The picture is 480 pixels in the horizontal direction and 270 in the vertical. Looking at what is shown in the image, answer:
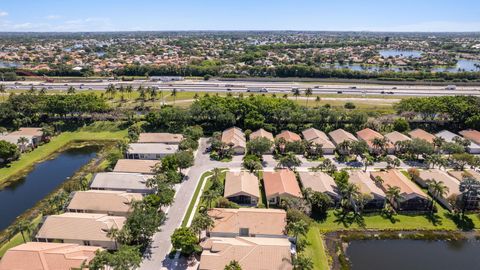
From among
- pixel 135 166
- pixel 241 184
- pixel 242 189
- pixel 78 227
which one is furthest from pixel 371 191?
pixel 78 227

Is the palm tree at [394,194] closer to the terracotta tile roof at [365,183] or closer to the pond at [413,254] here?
the terracotta tile roof at [365,183]

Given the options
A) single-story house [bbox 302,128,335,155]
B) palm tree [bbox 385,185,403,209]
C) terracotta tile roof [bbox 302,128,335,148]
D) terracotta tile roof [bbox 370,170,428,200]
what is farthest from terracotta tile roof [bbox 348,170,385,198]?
terracotta tile roof [bbox 302,128,335,148]

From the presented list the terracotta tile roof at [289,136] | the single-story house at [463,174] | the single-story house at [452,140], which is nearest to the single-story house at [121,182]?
the terracotta tile roof at [289,136]

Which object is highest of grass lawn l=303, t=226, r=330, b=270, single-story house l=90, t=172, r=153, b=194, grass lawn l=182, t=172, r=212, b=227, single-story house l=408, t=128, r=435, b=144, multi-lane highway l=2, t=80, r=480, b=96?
multi-lane highway l=2, t=80, r=480, b=96

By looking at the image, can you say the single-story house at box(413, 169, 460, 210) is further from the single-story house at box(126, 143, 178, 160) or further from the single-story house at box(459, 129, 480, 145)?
the single-story house at box(126, 143, 178, 160)

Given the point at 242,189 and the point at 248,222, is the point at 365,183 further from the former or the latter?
the point at 248,222

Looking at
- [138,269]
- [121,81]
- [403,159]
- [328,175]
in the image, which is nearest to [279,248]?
[138,269]

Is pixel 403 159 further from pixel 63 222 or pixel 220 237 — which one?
pixel 63 222
